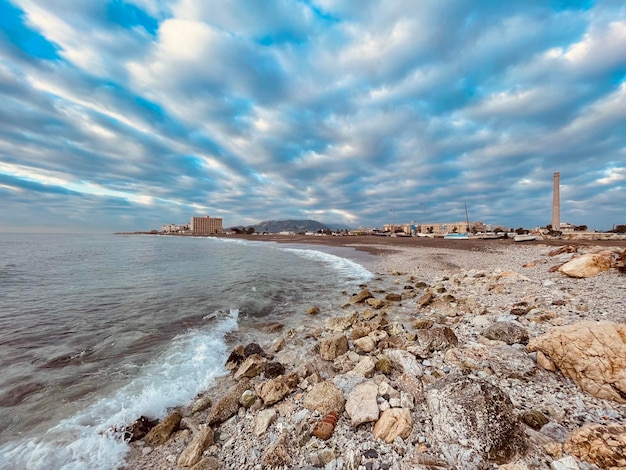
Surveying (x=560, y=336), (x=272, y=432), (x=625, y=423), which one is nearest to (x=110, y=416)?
(x=272, y=432)

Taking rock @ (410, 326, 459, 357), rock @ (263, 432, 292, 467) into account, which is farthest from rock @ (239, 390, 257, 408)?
rock @ (410, 326, 459, 357)

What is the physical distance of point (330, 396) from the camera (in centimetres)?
407

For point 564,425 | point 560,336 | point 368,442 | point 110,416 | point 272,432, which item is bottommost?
point 110,416

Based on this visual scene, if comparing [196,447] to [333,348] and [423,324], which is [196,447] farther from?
[423,324]

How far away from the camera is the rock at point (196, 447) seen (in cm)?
343

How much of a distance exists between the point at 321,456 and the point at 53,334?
9873mm

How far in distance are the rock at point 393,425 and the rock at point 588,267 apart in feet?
39.2

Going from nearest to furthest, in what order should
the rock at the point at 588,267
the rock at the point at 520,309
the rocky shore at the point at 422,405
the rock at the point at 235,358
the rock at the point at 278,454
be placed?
the rocky shore at the point at 422,405 < the rock at the point at 278,454 < the rock at the point at 235,358 < the rock at the point at 520,309 < the rock at the point at 588,267

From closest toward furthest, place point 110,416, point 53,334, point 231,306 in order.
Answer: point 110,416 < point 53,334 < point 231,306

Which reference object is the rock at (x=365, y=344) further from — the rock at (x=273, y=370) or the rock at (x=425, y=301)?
the rock at (x=425, y=301)

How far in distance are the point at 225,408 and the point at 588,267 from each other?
14283 mm

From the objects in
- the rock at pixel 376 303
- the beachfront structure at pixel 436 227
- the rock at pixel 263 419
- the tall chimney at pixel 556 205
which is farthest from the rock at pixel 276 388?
the beachfront structure at pixel 436 227

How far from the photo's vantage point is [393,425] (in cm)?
325

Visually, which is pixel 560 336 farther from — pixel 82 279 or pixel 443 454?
pixel 82 279
